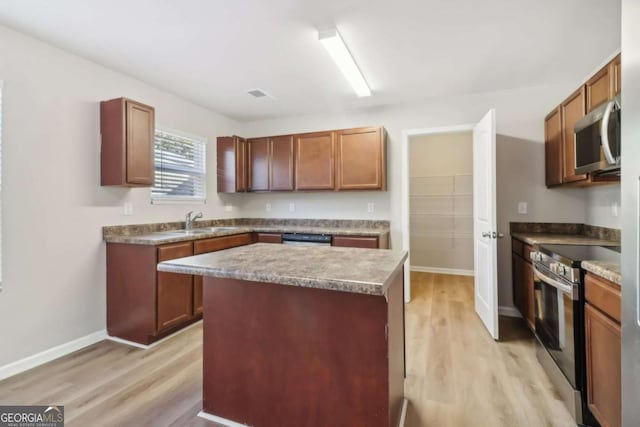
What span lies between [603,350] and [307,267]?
4.78ft

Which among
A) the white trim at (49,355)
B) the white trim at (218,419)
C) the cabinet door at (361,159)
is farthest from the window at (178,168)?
the white trim at (218,419)

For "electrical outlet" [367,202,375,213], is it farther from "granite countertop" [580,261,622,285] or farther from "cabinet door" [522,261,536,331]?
"granite countertop" [580,261,622,285]

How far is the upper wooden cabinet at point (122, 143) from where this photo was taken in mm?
2617

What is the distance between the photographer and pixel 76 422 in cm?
166

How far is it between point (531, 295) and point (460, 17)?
2301 mm

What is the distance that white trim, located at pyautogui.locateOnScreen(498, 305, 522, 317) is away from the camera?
129 inches

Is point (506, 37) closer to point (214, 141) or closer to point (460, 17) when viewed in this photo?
point (460, 17)

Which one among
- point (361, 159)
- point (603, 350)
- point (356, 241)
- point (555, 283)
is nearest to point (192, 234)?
point (356, 241)

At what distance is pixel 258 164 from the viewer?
14.0 ft

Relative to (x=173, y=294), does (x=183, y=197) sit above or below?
above

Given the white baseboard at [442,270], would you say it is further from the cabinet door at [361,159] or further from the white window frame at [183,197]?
the white window frame at [183,197]

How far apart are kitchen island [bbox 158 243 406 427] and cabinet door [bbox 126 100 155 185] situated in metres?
1.57

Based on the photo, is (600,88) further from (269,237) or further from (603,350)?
(269,237)

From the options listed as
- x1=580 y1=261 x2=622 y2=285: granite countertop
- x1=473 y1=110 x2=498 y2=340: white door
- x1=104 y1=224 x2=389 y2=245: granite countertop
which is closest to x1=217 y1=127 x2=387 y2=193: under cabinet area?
x1=104 y1=224 x2=389 y2=245: granite countertop
